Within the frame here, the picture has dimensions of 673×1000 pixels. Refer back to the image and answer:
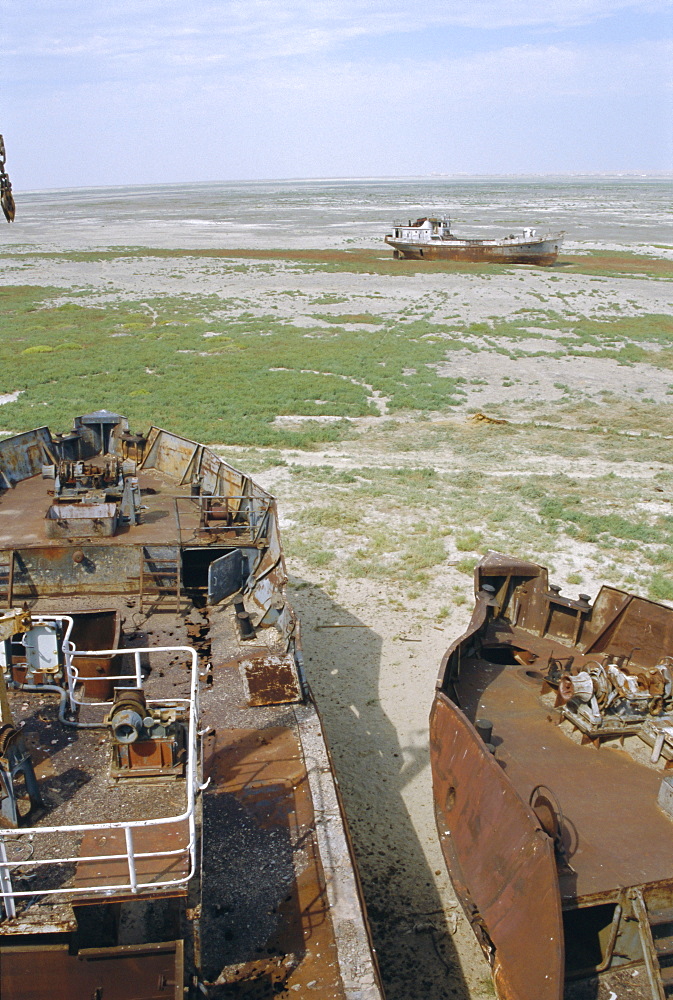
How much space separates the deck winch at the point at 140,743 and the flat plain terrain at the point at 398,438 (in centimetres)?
358

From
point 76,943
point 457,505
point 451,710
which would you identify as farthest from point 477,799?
point 457,505

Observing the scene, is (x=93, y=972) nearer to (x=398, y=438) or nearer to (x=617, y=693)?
(x=617, y=693)

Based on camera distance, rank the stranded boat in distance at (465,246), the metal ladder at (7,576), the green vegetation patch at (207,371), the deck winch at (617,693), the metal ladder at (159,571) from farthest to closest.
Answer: the stranded boat in distance at (465,246) → the green vegetation patch at (207,371) → the metal ladder at (159,571) → the metal ladder at (7,576) → the deck winch at (617,693)

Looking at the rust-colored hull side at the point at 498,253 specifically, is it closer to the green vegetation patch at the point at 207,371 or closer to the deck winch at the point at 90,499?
the green vegetation patch at the point at 207,371

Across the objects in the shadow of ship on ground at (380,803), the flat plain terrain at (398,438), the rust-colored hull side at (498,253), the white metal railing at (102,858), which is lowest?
the shadow of ship on ground at (380,803)

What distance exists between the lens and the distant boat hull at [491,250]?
236ft

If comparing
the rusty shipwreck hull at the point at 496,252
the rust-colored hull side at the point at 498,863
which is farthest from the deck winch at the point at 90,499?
the rusty shipwreck hull at the point at 496,252

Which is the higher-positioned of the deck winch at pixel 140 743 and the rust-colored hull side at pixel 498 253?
the rust-colored hull side at pixel 498 253

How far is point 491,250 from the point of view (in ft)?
239

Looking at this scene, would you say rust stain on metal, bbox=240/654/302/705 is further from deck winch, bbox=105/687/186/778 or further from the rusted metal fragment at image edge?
deck winch, bbox=105/687/186/778

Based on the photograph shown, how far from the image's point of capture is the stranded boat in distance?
7219 centimetres

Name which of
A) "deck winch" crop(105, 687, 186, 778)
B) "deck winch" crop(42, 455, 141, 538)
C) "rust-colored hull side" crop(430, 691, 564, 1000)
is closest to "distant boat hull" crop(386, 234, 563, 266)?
"deck winch" crop(42, 455, 141, 538)

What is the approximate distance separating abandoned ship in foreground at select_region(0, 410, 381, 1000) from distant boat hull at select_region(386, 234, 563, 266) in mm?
66000

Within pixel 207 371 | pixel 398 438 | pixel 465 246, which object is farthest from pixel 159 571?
pixel 465 246
